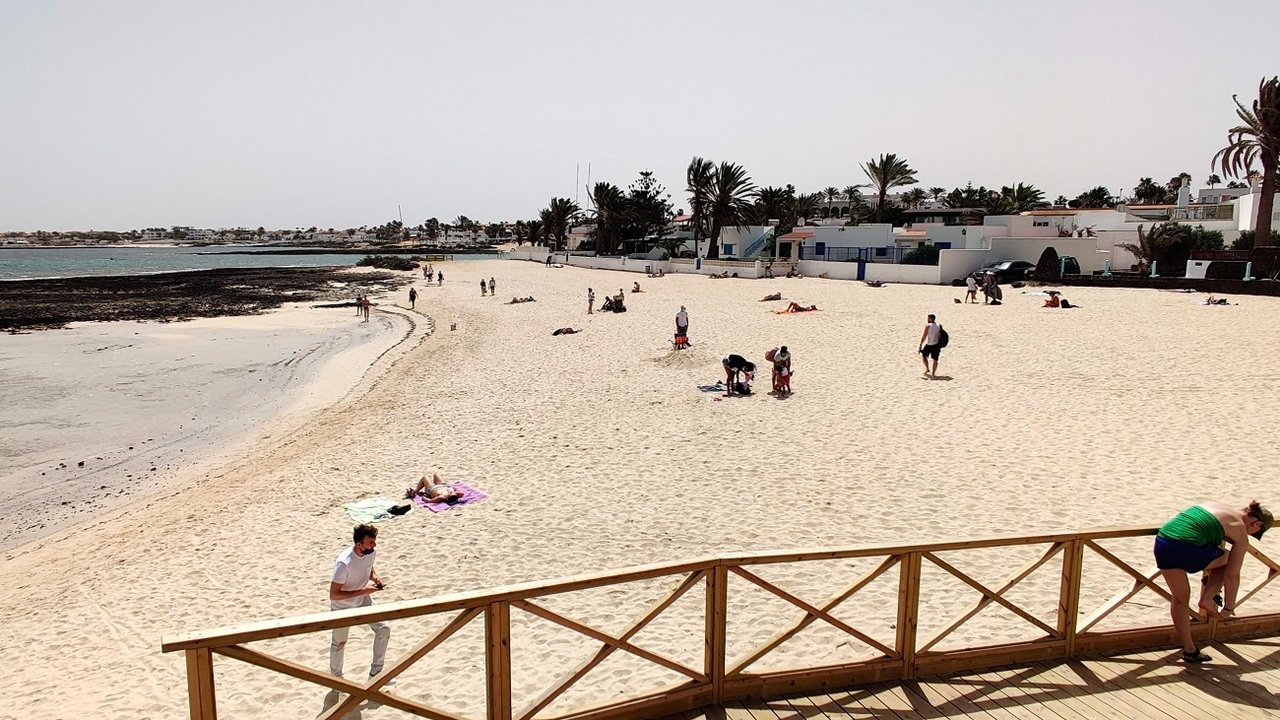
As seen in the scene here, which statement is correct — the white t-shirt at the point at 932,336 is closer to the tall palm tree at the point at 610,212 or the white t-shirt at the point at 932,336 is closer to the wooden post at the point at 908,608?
the wooden post at the point at 908,608

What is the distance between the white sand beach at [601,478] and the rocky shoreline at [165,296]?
27.4 meters

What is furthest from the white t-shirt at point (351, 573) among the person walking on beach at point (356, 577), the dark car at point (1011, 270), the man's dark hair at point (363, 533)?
the dark car at point (1011, 270)

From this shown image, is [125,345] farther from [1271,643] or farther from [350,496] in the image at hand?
[1271,643]

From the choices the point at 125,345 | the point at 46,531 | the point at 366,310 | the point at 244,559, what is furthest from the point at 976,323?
the point at 125,345

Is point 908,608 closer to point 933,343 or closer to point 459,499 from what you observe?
point 459,499

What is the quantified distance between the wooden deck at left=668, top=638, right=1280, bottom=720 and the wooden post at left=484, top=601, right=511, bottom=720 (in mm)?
1195

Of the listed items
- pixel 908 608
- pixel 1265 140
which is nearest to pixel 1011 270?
pixel 1265 140

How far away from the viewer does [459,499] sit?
1073cm

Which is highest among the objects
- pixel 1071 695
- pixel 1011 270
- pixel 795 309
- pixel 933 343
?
pixel 1011 270

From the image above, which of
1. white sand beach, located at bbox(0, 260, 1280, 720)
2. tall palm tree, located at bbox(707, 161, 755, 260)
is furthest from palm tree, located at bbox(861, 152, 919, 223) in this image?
white sand beach, located at bbox(0, 260, 1280, 720)

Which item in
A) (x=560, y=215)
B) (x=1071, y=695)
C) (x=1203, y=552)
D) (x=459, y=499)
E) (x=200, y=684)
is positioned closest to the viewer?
(x=200, y=684)

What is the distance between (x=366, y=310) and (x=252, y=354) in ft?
42.6

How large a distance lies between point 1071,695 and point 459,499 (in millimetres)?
8032

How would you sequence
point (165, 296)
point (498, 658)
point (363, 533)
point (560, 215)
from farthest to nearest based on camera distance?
1. point (560, 215)
2. point (165, 296)
3. point (363, 533)
4. point (498, 658)
